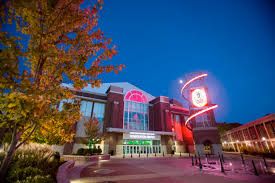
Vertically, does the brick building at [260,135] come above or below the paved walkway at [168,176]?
above

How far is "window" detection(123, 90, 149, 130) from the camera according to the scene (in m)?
36.9

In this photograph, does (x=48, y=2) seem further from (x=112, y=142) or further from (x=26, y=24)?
(x=112, y=142)

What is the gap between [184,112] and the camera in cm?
4628

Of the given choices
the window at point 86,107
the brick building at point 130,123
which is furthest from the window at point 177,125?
the window at point 86,107

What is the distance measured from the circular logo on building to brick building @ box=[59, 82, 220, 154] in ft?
29.0

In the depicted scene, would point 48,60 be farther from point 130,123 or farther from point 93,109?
point 130,123

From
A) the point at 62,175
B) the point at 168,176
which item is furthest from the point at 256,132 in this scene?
the point at 62,175

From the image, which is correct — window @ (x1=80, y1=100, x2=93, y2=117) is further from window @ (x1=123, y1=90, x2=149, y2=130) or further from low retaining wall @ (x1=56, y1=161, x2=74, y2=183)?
low retaining wall @ (x1=56, y1=161, x2=74, y2=183)

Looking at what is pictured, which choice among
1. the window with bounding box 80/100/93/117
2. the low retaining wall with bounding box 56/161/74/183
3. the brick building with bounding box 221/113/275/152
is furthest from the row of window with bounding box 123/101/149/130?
the low retaining wall with bounding box 56/161/74/183

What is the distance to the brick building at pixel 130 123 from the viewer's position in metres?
30.4

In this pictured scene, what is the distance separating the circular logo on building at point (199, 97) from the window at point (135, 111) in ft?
51.2

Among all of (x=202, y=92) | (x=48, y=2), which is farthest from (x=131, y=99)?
(x=48, y=2)

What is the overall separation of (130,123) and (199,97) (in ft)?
63.5

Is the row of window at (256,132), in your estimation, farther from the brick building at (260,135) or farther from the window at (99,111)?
the window at (99,111)
